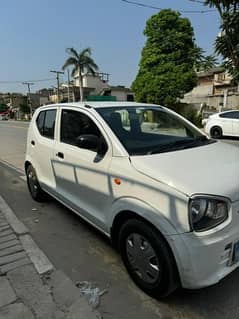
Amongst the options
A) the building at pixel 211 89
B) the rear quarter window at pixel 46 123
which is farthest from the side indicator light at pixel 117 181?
the building at pixel 211 89

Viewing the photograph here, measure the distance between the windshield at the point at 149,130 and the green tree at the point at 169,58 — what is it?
19004mm

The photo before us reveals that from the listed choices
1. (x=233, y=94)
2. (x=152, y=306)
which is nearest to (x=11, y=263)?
(x=152, y=306)

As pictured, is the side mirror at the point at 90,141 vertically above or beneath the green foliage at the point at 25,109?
beneath

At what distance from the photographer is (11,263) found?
2820 mm

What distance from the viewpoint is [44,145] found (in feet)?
12.9

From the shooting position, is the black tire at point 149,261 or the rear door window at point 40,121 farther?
the rear door window at point 40,121

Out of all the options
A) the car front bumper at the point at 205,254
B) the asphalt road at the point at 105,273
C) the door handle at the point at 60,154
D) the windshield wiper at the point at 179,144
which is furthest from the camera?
the door handle at the point at 60,154

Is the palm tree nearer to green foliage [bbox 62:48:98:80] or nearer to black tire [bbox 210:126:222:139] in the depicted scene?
green foliage [bbox 62:48:98:80]

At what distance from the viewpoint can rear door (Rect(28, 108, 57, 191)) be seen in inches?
149

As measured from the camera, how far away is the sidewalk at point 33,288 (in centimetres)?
213

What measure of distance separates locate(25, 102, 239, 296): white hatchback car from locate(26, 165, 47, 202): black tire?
38.7 inches

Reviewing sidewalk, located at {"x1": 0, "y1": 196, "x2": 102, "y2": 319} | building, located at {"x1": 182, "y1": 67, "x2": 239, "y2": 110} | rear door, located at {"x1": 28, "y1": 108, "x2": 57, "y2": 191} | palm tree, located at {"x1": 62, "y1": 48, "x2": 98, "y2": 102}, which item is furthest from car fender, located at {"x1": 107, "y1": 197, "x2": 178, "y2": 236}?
palm tree, located at {"x1": 62, "y1": 48, "x2": 98, "y2": 102}

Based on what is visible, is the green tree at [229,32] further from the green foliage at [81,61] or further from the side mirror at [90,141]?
the green foliage at [81,61]

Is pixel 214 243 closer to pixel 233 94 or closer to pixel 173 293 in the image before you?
pixel 173 293
